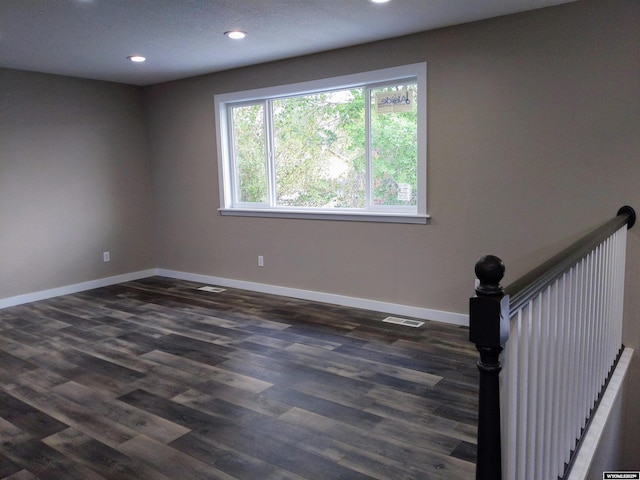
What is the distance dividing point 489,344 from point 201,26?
3.42 metres

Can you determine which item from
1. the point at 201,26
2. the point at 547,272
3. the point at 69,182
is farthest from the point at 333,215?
the point at 547,272

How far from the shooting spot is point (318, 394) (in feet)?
9.65

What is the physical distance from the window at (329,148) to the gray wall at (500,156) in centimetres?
12

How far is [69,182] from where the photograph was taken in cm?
562

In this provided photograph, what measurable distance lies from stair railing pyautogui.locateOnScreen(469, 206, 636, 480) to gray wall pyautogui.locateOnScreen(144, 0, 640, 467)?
1048 millimetres

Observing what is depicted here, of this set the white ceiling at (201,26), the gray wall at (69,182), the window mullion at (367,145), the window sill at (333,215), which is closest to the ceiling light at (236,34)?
the white ceiling at (201,26)

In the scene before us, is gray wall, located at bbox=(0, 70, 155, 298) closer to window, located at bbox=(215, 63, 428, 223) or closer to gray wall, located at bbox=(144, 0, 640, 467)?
window, located at bbox=(215, 63, 428, 223)

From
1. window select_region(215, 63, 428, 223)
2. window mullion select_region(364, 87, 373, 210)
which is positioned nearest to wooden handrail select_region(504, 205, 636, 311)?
window select_region(215, 63, 428, 223)

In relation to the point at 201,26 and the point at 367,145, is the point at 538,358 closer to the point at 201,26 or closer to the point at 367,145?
the point at 367,145

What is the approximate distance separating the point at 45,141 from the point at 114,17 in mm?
2531

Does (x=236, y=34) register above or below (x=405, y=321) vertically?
above

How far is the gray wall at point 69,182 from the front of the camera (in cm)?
514

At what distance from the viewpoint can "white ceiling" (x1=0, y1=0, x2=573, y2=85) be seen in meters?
3.28

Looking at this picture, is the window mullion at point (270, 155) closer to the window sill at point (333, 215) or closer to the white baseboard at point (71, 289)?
the window sill at point (333, 215)
